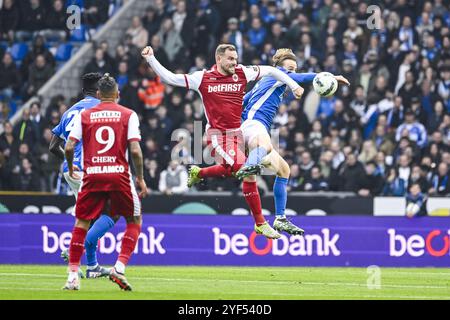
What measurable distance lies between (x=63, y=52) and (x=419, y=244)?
12.4 metres

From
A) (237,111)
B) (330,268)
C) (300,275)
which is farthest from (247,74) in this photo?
(330,268)

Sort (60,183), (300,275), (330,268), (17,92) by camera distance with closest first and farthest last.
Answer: (300,275), (330,268), (60,183), (17,92)

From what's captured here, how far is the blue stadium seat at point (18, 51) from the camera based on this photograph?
2978 cm

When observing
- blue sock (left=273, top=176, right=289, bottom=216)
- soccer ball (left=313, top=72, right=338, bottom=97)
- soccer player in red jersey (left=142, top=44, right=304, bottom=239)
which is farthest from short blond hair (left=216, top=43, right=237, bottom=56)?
blue sock (left=273, top=176, right=289, bottom=216)

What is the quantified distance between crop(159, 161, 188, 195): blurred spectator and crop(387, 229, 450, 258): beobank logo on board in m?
4.79

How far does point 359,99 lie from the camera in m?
25.7

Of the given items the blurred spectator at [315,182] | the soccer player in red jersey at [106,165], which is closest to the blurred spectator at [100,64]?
the blurred spectator at [315,182]

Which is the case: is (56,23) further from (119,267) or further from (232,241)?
(119,267)

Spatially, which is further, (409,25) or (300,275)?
(409,25)

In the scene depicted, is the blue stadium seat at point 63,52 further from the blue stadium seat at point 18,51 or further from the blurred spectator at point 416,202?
the blurred spectator at point 416,202

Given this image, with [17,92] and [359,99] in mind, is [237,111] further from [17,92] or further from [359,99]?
[17,92]

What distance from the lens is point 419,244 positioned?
69.7ft

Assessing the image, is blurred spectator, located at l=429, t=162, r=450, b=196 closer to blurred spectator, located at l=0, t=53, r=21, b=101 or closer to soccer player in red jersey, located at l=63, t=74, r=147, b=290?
soccer player in red jersey, located at l=63, t=74, r=147, b=290

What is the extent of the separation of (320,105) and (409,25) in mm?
2742
